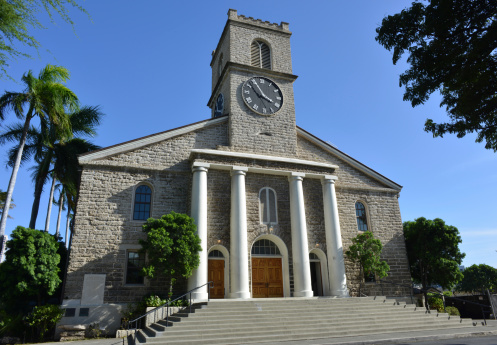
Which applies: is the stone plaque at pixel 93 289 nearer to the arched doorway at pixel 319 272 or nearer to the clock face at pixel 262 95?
the arched doorway at pixel 319 272

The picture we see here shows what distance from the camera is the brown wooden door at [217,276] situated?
55.0 ft

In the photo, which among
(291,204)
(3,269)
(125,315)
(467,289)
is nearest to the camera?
(3,269)

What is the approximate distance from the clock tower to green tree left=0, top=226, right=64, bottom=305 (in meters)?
10.2

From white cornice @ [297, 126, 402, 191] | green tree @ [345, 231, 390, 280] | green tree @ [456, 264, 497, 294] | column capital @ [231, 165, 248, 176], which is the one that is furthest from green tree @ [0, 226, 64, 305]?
green tree @ [456, 264, 497, 294]

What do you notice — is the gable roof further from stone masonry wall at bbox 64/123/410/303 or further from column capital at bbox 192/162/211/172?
column capital at bbox 192/162/211/172

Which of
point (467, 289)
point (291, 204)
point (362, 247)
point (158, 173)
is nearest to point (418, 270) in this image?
point (362, 247)

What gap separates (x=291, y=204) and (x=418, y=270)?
10.0 metres

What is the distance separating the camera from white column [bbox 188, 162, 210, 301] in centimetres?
1512

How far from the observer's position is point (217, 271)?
1709 cm

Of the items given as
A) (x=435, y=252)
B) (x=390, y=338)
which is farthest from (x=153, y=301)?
(x=435, y=252)

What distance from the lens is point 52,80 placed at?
16.1 m

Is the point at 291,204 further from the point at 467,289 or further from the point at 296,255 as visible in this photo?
the point at 467,289

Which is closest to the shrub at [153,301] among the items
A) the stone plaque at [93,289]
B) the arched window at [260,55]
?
the stone plaque at [93,289]

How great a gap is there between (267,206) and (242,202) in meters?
2.14
